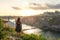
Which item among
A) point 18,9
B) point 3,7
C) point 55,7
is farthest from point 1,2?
point 55,7

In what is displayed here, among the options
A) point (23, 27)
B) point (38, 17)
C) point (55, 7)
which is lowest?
point (23, 27)

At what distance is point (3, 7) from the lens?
3.62m

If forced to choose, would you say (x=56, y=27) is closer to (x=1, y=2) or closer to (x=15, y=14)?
(x=15, y=14)

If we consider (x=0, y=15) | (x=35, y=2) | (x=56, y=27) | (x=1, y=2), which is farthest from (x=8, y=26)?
(x=56, y=27)

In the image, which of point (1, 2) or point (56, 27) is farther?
point (1, 2)

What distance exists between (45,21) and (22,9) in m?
0.59

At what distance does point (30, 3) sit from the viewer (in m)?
3.65

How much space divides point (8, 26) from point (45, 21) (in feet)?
2.71

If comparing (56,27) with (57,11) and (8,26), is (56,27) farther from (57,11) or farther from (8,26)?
(8,26)

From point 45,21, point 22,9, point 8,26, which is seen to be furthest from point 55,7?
point 8,26

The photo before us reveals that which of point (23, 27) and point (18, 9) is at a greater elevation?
point (18, 9)

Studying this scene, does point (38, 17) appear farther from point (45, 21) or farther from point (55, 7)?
point (55, 7)

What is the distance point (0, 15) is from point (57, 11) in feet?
4.16

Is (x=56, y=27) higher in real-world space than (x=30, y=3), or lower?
lower
